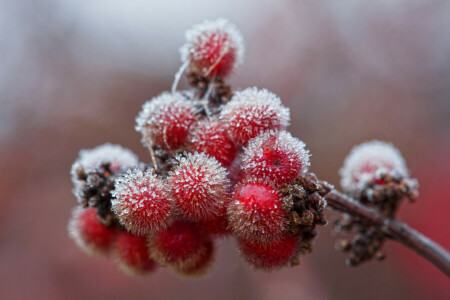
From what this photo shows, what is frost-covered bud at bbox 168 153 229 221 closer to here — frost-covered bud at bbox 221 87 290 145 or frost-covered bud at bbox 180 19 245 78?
frost-covered bud at bbox 221 87 290 145

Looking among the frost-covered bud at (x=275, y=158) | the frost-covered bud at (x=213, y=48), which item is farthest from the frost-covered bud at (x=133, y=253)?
the frost-covered bud at (x=213, y=48)

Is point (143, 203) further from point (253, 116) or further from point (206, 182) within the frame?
point (253, 116)

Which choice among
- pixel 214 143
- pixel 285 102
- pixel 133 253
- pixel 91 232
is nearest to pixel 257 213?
pixel 214 143

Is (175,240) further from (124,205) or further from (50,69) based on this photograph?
(50,69)

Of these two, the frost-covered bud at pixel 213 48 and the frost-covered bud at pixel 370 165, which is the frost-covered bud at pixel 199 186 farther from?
the frost-covered bud at pixel 370 165

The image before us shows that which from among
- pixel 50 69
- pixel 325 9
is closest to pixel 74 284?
pixel 50 69

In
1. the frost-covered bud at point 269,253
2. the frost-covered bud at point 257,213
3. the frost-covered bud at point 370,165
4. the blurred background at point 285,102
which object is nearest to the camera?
the frost-covered bud at point 257,213
